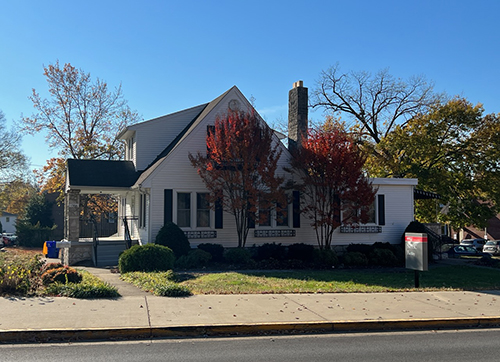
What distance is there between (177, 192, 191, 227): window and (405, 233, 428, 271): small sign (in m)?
10.1

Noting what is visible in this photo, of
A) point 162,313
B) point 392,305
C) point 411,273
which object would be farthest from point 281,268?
point 162,313

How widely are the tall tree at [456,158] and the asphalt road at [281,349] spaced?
23.8 metres

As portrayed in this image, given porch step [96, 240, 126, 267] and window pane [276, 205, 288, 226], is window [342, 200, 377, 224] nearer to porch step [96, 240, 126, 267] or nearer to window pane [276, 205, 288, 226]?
window pane [276, 205, 288, 226]

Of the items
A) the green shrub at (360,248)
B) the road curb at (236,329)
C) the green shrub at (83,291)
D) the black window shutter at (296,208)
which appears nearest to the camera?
the road curb at (236,329)

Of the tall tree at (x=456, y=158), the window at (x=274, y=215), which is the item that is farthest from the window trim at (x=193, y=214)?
the tall tree at (x=456, y=158)

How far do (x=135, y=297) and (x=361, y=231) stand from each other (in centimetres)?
1427

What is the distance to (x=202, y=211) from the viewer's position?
21078mm

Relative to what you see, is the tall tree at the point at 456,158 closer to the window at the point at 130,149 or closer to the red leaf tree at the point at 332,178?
the red leaf tree at the point at 332,178

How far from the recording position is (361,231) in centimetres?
2305

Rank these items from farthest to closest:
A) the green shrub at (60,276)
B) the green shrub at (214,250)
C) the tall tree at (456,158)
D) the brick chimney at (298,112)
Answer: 1. the tall tree at (456,158)
2. the brick chimney at (298,112)
3. the green shrub at (214,250)
4. the green shrub at (60,276)

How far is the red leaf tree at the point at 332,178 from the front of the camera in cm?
1966

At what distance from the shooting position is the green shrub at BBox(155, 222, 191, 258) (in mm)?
18734

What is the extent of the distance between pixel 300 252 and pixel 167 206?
19.2 feet

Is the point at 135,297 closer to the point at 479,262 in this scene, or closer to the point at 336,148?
the point at 336,148
